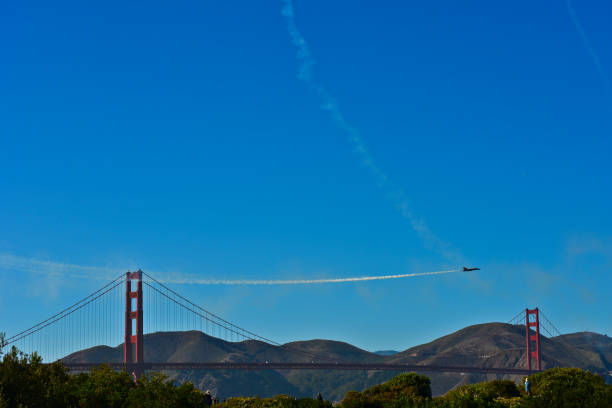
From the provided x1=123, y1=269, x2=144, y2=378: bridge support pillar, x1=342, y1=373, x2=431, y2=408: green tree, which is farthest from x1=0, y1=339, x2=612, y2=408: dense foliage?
x1=123, y1=269, x2=144, y2=378: bridge support pillar

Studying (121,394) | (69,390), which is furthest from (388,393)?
(69,390)

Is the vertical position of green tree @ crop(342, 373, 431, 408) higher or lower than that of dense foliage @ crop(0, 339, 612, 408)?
lower

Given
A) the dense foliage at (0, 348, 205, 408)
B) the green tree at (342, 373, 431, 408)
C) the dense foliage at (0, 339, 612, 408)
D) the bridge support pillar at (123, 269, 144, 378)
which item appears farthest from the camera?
the bridge support pillar at (123, 269, 144, 378)

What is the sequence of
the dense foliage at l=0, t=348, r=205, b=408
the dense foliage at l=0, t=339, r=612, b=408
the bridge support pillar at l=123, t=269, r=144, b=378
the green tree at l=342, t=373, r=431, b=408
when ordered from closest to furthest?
the dense foliage at l=0, t=339, r=612, b=408, the dense foliage at l=0, t=348, r=205, b=408, the green tree at l=342, t=373, r=431, b=408, the bridge support pillar at l=123, t=269, r=144, b=378

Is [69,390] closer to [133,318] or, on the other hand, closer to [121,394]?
[121,394]

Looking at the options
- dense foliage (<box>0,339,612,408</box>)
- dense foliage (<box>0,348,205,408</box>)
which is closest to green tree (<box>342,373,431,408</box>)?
dense foliage (<box>0,339,612,408</box>)

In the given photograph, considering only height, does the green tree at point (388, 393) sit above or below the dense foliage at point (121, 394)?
below

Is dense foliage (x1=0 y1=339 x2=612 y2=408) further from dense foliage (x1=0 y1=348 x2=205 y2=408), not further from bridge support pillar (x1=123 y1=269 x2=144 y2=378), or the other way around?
bridge support pillar (x1=123 y1=269 x2=144 y2=378)

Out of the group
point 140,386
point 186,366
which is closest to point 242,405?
point 140,386

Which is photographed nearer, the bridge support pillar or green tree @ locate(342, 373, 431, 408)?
green tree @ locate(342, 373, 431, 408)

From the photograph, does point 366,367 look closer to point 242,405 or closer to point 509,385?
point 509,385

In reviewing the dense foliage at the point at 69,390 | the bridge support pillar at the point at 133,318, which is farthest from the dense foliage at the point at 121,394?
the bridge support pillar at the point at 133,318

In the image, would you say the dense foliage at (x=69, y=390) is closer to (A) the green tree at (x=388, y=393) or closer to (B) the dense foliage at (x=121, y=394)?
(B) the dense foliage at (x=121, y=394)
